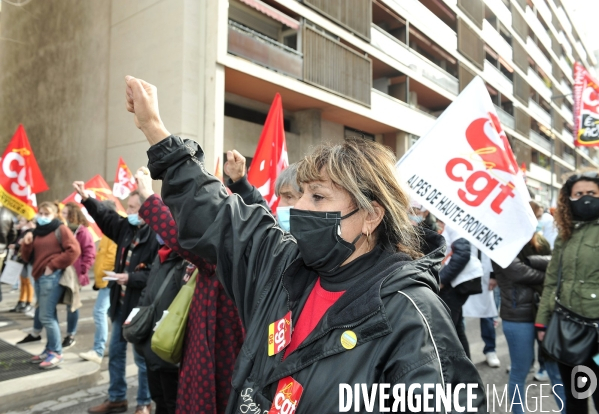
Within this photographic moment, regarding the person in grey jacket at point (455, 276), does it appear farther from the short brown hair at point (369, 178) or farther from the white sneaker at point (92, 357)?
the white sneaker at point (92, 357)

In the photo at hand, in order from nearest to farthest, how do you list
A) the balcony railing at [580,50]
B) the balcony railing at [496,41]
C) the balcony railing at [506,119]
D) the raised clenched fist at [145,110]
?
the raised clenched fist at [145,110] → the balcony railing at [496,41] → the balcony railing at [506,119] → the balcony railing at [580,50]

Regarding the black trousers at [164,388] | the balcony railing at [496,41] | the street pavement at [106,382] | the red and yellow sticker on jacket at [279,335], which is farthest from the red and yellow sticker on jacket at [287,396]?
the balcony railing at [496,41]

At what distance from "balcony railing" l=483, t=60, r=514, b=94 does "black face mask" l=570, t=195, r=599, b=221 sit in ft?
79.6

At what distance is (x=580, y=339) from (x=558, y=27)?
1848 inches

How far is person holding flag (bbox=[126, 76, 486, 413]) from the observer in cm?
127

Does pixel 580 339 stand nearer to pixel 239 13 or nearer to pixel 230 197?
pixel 230 197

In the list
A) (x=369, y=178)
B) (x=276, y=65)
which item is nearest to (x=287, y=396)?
(x=369, y=178)

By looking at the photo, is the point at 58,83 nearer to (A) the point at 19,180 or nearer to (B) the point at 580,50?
(A) the point at 19,180

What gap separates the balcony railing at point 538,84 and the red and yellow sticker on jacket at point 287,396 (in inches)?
1414

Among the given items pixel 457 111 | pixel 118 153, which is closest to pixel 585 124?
pixel 457 111

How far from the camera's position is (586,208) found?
10.2 feet

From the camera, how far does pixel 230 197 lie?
1844mm

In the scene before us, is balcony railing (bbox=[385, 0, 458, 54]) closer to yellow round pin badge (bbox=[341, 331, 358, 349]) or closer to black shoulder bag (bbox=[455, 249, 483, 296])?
black shoulder bag (bbox=[455, 249, 483, 296])

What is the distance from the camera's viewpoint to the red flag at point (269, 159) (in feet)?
16.1
